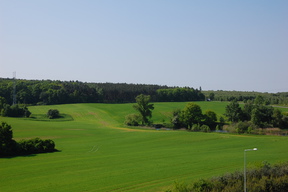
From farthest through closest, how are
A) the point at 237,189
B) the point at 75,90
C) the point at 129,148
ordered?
the point at 75,90
the point at 129,148
the point at 237,189

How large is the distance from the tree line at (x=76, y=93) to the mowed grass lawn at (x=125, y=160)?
245 feet

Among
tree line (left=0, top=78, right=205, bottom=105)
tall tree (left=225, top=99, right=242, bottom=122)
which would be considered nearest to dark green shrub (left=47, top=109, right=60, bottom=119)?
tree line (left=0, top=78, right=205, bottom=105)

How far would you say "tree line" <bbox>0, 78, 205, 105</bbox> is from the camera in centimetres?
14925

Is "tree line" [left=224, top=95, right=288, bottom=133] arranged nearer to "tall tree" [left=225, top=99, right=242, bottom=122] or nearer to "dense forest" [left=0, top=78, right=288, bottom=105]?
"tall tree" [left=225, top=99, right=242, bottom=122]

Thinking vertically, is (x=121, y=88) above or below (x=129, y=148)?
above

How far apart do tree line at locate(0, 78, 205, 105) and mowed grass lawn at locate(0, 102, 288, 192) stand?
7480 cm

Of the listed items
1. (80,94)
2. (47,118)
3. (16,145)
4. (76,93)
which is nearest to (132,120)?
(47,118)

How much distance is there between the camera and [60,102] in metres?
155

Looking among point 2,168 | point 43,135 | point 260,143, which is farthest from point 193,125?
point 2,168

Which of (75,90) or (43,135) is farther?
(75,90)

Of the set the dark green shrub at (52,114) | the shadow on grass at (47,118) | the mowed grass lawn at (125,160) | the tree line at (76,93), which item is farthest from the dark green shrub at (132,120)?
the tree line at (76,93)

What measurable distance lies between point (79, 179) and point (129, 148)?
2404 centimetres

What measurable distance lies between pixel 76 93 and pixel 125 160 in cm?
12092

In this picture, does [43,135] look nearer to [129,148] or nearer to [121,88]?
[129,148]
